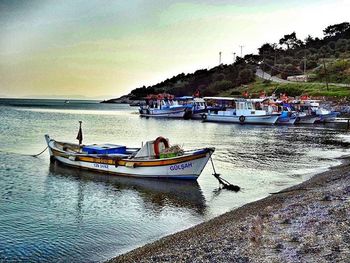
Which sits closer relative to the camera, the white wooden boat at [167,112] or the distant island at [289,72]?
the white wooden boat at [167,112]

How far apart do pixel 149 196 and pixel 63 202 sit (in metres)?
4.14

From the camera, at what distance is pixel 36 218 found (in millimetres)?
17500

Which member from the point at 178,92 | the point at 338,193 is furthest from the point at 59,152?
the point at 178,92

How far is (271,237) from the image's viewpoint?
11.9 meters

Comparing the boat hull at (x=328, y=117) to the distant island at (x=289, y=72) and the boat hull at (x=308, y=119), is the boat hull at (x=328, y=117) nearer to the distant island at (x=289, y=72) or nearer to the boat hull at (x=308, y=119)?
the boat hull at (x=308, y=119)

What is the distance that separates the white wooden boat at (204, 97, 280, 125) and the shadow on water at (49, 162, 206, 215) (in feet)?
169

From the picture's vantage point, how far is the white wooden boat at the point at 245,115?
7462cm

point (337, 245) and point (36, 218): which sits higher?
point (337, 245)

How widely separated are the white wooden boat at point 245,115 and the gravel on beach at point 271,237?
5820 centimetres

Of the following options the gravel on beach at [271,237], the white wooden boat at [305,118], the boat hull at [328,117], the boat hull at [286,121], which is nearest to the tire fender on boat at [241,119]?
the boat hull at [286,121]

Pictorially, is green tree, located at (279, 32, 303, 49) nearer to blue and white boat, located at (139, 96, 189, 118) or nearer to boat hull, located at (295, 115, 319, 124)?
blue and white boat, located at (139, 96, 189, 118)

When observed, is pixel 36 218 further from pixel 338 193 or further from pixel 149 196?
pixel 338 193

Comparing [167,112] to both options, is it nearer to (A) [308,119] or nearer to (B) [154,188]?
(A) [308,119]

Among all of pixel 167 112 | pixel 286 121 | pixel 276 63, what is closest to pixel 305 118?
pixel 286 121
